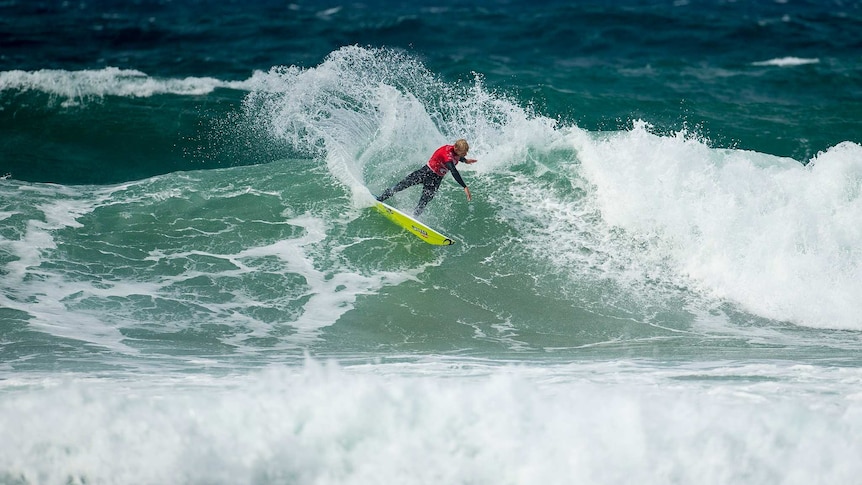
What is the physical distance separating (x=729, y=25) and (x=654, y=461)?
20887 mm

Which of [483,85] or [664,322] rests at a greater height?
[483,85]

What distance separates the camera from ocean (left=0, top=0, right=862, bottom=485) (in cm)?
606

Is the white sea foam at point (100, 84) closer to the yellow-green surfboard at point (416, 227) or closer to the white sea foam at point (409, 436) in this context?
the yellow-green surfboard at point (416, 227)

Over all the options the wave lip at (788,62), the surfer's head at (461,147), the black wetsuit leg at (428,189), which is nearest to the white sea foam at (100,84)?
the black wetsuit leg at (428,189)

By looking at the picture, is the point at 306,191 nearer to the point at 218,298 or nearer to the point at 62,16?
the point at 218,298

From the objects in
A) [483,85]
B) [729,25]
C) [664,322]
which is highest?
[729,25]

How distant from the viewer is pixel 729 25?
23938 millimetres

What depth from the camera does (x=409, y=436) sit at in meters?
6.13

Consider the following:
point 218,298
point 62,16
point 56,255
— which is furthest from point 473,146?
point 62,16

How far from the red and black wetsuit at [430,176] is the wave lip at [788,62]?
41.1ft

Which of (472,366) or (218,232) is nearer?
(472,366)

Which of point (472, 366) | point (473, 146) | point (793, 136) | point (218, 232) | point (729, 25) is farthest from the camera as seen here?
point (729, 25)

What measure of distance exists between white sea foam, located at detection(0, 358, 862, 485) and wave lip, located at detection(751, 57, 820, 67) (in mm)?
16115

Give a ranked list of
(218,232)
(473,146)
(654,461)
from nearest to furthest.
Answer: (654,461) < (218,232) < (473,146)
